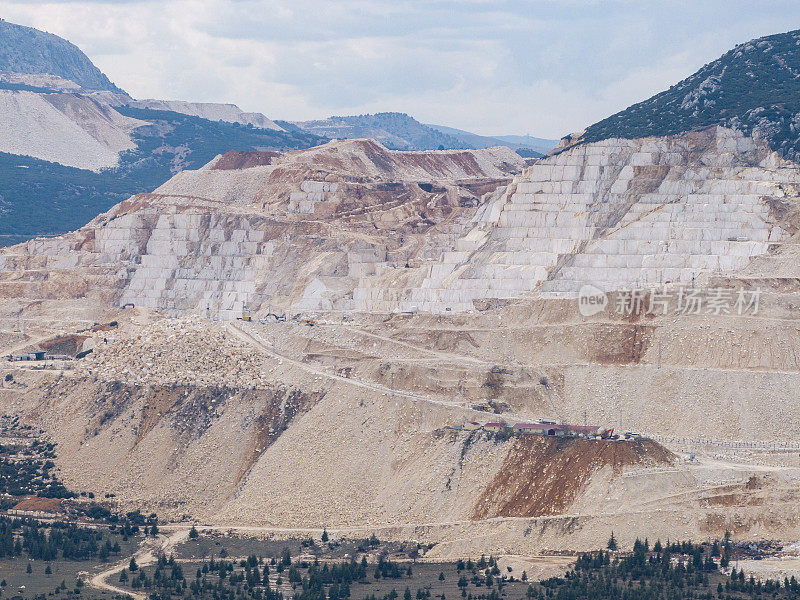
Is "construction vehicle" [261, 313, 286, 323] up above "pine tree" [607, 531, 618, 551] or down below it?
above

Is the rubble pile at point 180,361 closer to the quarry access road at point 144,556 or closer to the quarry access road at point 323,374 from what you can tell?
the quarry access road at point 323,374

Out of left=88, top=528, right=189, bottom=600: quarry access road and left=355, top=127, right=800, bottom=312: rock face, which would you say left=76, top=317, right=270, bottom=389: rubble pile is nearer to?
left=355, top=127, right=800, bottom=312: rock face

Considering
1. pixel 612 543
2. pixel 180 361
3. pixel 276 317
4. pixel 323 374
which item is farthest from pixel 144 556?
pixel 276 317

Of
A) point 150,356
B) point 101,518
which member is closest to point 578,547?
point 101,518

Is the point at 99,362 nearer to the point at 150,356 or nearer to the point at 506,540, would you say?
the point at 150,356

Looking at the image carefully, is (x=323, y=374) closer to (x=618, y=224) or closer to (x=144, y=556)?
(x=144, y=556)

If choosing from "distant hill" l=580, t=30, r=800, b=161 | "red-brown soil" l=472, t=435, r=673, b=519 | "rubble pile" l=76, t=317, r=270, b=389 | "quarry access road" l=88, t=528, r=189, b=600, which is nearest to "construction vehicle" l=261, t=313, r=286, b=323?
"rubble pile" l=76, t=317, r=270, b=389
